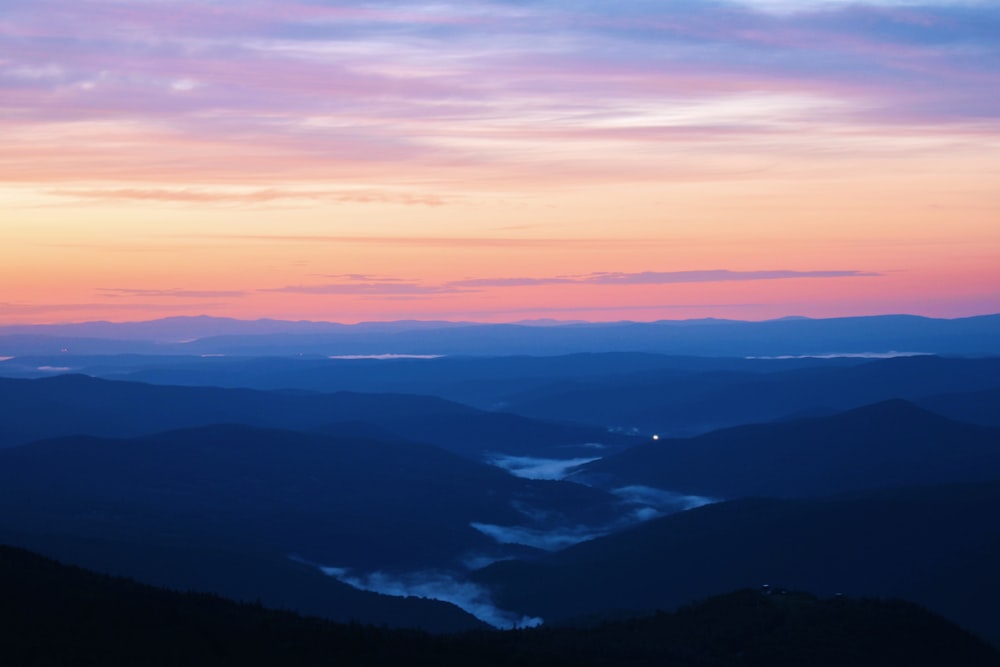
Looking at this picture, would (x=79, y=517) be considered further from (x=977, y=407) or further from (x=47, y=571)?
(x=977, y=407)

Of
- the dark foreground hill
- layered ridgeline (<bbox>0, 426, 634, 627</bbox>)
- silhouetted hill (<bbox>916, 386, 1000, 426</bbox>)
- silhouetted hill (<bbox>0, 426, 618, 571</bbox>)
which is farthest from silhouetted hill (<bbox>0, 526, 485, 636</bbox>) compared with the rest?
silhouetted hill (<bbox>916, 386, 1000, 426</bbox>)

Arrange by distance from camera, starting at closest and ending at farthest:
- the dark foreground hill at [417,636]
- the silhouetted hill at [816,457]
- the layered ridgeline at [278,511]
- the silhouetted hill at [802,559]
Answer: the dark foreground hill at [417,636], the silhouetted hill at [802,559], the layered ridgeline at [278,511], the silhouetted hill at [816,457]

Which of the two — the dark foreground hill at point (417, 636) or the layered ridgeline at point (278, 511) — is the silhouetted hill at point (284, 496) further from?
the dark foreground hill at point (417, 636)

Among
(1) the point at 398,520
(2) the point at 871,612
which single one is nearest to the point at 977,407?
(1) the point at 398,520

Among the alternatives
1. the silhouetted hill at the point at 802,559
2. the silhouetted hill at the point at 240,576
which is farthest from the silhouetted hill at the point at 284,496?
the silhouetted hill at the point at 802,559

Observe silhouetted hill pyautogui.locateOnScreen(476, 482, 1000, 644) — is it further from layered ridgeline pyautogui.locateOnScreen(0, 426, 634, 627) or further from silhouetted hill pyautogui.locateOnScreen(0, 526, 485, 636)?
silhouetted hill pyautogui.locateOnScreen(0, 526, 485, 636)
